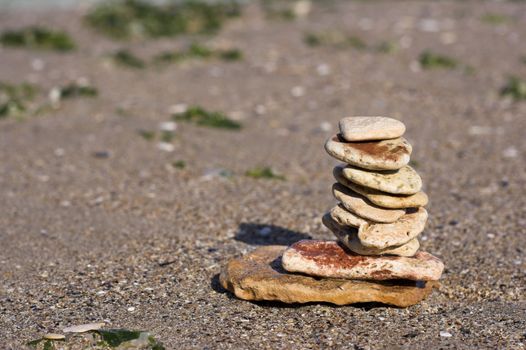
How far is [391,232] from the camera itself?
17.6ft

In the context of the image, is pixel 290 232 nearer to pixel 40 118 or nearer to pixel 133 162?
pixel 133 162

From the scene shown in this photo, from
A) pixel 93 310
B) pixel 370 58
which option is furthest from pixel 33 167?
pixel 370 58

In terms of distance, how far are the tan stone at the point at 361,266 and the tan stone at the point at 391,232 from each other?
0.14 meters

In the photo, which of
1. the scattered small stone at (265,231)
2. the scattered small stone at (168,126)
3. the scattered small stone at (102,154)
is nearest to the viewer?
the scattered small stone at (265,231)

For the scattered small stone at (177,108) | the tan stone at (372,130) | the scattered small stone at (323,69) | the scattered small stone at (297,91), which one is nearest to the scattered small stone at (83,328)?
the tan stone at (372,130)

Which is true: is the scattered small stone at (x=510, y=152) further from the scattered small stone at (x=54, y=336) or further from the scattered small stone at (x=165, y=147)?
the scattered small stone at (x=54, y=336)

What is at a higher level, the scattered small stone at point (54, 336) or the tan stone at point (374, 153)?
the tan stone at point (374, 153)

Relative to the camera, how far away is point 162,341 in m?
4.91

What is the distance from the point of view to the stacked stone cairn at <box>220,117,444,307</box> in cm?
534

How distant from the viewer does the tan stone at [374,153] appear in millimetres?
5266

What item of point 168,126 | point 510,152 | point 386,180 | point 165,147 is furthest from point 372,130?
point 168,126

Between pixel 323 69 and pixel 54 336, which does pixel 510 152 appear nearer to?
pixel 323 69

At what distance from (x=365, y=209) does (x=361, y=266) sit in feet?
1.21

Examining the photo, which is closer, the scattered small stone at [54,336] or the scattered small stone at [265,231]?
the scattered small stone at [54,336]
